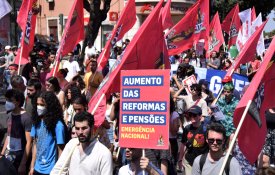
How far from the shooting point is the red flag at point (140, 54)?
6.48 meters

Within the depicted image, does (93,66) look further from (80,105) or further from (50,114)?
(50,114)

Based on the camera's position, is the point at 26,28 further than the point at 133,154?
Yes

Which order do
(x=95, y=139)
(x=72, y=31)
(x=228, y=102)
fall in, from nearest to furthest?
(x=95, y=139), (x=228, y=102), (x=72, y=31)

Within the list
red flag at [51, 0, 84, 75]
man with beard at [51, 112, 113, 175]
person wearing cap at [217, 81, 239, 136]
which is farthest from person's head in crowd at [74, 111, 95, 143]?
red flag at [51, 0, 84, 75]

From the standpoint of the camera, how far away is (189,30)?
13.3 metres

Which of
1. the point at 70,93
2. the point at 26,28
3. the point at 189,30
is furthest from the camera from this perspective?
the point at 189,30

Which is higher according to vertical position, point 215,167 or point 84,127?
point 84,127

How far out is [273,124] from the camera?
7457mm

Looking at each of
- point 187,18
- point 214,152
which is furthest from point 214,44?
point 214,152

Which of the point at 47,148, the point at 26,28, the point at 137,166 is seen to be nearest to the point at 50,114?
the point at 47,148

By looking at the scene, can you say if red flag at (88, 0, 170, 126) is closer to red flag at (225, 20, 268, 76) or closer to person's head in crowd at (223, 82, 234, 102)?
red flag at (225, 20, 268, 76)

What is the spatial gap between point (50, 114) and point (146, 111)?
1.40m

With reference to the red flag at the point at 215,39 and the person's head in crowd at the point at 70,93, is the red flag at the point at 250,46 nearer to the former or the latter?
the person's head in crowd at the point at 70,93

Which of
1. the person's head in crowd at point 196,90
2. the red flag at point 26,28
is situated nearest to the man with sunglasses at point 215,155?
the person's head in crowd at point 196,90
